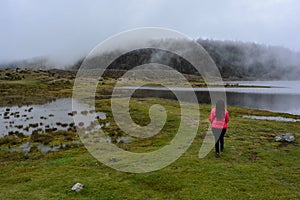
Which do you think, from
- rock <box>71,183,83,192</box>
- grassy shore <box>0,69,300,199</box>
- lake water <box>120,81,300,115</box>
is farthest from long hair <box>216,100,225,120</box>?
lake water <box>120,81,300,115</box>

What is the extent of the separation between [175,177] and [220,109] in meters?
4.66

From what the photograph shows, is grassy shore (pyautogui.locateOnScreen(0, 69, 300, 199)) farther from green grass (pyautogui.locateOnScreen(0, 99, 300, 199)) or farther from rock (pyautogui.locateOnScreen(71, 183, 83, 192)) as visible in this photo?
rock (pyautogui.locateOnScreen(71, 183, 83, 192))

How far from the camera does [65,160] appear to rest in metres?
16.8

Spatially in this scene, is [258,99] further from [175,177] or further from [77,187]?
[77,187]

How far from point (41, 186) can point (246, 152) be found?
1276cm

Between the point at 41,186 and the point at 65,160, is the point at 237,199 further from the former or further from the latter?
the point at 65,160

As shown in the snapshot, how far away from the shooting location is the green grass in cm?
1118

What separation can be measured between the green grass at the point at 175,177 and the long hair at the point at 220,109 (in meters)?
2.67

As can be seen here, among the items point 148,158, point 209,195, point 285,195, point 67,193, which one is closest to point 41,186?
point 67,193

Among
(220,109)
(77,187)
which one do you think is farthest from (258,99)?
(77,187)

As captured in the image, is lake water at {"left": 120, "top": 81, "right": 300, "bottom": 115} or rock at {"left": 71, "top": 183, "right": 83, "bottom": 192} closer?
rock at {"left": 71, "top": 183, "right": 83, "bottom": 192}

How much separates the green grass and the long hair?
2.67 meters

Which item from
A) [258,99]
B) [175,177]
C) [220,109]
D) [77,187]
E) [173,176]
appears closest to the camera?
[77,187]

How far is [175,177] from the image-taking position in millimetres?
12695
